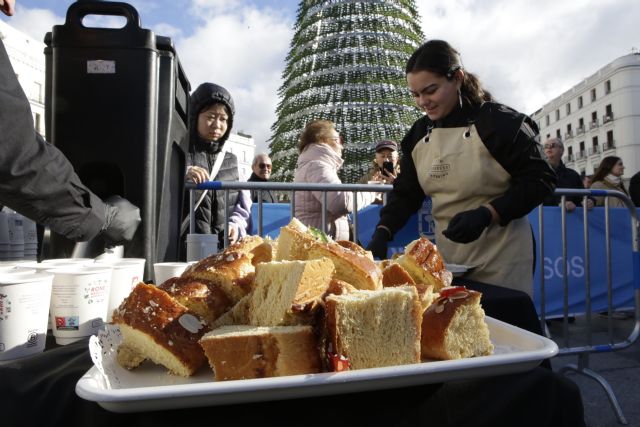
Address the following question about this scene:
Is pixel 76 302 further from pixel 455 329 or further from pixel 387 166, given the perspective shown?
pixel 387 166

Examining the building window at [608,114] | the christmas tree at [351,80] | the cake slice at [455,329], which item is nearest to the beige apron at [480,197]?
the cake slice at [455,329]

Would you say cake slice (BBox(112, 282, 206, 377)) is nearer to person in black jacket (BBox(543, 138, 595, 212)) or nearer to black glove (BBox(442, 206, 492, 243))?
black glove (BBox(442, 206, 492, 243))

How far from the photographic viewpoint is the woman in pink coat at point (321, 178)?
12.2 feet

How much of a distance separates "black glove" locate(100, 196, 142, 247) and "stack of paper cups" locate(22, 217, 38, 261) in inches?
12.8

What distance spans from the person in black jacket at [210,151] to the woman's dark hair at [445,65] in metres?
1.36

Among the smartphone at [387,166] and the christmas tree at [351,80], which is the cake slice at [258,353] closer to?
the smartphone at [387,166]

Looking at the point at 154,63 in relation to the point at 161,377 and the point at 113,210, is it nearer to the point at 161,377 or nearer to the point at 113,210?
the point at 113,210

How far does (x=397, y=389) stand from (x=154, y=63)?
1436 millimetres

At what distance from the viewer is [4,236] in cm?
146

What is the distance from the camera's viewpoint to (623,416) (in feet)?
9.98

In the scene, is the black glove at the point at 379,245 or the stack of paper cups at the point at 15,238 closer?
the stack of paper cups at the point at 15,238

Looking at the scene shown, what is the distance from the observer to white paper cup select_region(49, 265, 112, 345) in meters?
1.01

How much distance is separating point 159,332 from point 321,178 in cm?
316

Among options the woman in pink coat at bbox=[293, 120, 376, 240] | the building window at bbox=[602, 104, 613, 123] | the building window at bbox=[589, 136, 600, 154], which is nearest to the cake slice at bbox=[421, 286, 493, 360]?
the woman in pink coat at bbox=[293, 120, 376, 240]
